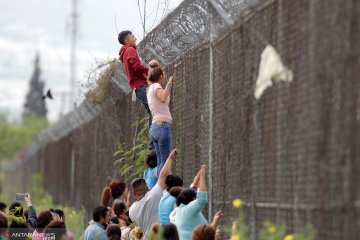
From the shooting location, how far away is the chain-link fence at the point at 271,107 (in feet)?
26.7

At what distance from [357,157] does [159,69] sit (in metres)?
6.48

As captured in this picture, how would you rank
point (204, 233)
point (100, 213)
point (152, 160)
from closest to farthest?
point (204, 233) → point (100, 213) → point (152, 160)

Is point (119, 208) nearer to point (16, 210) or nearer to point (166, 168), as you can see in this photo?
point (16, 210)

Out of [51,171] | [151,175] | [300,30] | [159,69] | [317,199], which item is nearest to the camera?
[317,199]

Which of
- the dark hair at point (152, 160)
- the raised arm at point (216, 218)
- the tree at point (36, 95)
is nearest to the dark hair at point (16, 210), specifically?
the dark hair at point (152, 160)

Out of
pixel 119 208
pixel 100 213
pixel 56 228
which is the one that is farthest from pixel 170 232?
pixel 119 208

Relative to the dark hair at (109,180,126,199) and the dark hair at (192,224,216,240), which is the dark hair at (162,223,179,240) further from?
the dark hair at (109,180,126,199)

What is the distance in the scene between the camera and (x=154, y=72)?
14.1 metres

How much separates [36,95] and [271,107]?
165844 mm

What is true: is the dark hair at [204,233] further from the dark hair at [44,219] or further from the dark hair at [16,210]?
the dark hair at [16,210]

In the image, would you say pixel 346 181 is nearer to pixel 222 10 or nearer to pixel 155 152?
pixel 222 10

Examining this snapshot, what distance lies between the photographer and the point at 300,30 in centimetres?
915

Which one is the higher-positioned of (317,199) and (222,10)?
(222,10)

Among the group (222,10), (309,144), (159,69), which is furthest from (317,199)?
(159,69)
